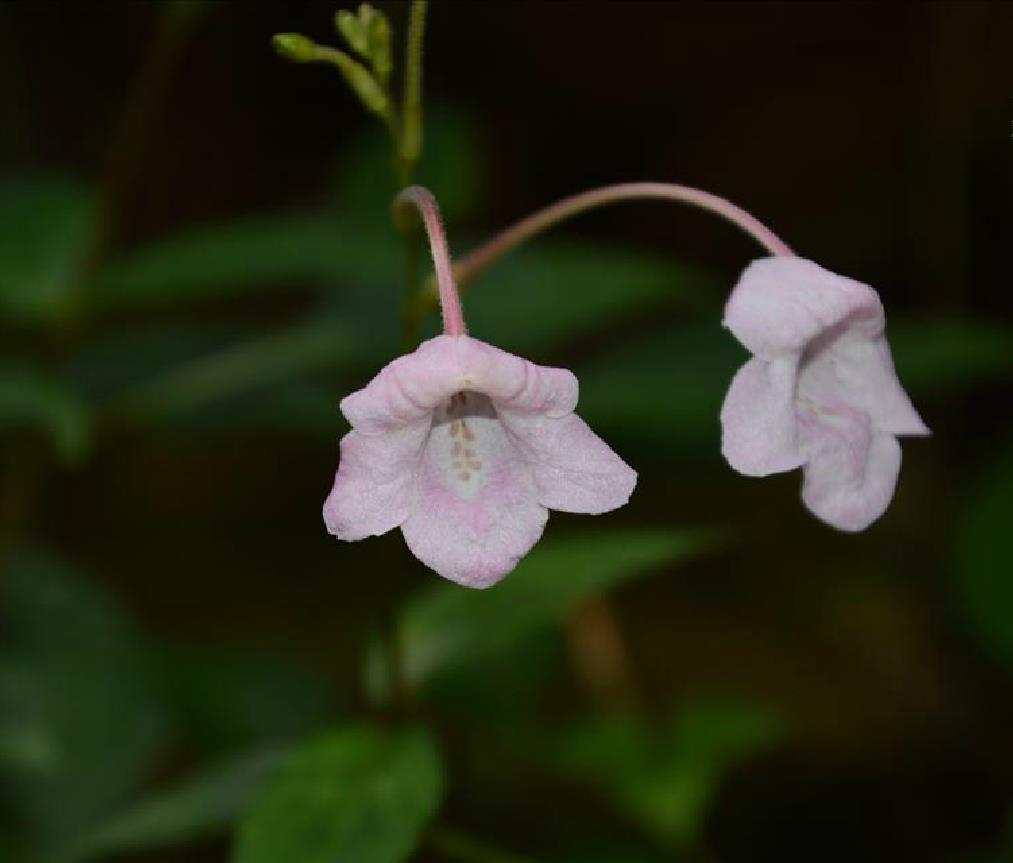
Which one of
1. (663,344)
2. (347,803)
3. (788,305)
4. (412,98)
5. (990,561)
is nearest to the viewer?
(788,305)

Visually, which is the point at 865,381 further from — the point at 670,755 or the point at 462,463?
the point at 670,755

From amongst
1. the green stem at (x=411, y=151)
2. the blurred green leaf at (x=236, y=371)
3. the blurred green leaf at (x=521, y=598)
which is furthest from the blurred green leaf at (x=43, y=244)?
the green stem at (x=411, y=151)

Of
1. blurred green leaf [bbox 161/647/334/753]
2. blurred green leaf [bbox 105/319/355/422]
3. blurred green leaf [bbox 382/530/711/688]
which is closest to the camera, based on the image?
blurred green leaf [bbox 382/530/711/688]

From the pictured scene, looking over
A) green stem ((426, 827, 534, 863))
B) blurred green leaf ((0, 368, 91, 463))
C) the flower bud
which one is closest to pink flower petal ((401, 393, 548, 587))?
the flower bud

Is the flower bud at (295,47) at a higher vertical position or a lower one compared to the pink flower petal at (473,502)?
higher

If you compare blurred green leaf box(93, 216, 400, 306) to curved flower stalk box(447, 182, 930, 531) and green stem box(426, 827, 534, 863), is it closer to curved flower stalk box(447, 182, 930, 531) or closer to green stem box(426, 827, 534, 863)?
curved flower stalk box(447, 182, 930, 531)

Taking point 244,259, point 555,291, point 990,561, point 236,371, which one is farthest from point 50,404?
point 990,561

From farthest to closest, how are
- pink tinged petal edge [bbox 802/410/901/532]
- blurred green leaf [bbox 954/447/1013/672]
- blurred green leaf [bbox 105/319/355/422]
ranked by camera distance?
blurred green leaf [bbox 954/447/1013/672], blurred green leaf [bbox 105/319/355/422], pink tinged petal edge [bbox 802/410/901/532]

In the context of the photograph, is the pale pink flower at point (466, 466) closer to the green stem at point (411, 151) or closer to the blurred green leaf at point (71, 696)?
the green stem at point (411, 151)
